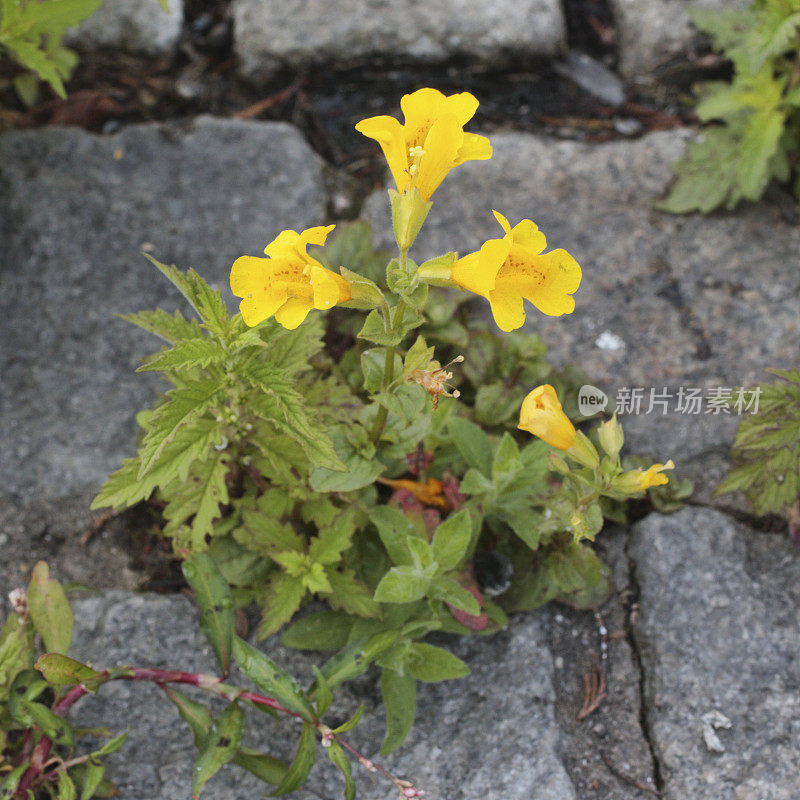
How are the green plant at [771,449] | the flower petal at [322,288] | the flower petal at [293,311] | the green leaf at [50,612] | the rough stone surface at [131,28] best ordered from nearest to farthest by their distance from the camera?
the flower petal at [322,288] → the flower petal at [293,311] → the green leaf at [50,612] → the green plant at [771,449] → the rough stone surface at [131,28]

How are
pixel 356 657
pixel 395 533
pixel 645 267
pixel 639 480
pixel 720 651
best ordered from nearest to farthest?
pixel 639 480 → pixel 356 657 → pixel 395 533 → pixel 720 651 → pixel 645 267

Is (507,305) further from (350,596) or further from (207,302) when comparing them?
(350,596)

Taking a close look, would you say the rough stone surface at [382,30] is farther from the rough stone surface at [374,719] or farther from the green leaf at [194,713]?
the green leaf at [194,713]

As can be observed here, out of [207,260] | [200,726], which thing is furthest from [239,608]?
[207,260]

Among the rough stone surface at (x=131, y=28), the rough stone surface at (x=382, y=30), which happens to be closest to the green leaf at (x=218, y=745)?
the rough stone surface at (x=382, y=30)

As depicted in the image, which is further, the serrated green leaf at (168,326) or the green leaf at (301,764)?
the serrated green leaf at (168,326)

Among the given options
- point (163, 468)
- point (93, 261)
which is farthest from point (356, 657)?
point (93, 261)
